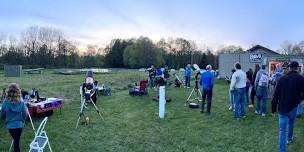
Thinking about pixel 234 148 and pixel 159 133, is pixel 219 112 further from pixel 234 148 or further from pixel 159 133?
pixel 234 148

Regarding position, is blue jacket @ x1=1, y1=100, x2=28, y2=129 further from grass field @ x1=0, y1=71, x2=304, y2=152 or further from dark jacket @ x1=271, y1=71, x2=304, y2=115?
dark jacket @ x1=271, y1=71, x2=304, y2=115

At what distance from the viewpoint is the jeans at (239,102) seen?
11.9 metres

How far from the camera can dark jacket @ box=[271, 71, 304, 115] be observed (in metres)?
7.31

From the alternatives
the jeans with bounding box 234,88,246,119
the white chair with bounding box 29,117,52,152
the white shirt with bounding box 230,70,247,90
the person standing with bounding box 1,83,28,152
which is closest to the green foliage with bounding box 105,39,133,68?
the jeans with bounding box 234,88,246,119

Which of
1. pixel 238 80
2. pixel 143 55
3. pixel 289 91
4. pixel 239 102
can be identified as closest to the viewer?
pixel 289 91

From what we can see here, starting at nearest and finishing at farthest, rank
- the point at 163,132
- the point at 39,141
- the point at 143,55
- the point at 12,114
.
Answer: the point at 12,114
the point at 39,141
the point at 163,132
the point at 143,55

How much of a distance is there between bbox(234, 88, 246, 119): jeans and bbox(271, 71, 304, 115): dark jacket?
4445mm

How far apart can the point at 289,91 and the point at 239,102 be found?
4860mm

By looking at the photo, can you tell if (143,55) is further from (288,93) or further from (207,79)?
(288,93)

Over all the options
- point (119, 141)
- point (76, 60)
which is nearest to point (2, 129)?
point (119, 141)

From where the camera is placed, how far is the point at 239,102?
39.8 ft

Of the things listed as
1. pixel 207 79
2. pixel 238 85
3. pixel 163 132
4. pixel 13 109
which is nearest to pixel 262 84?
pixel 238 85

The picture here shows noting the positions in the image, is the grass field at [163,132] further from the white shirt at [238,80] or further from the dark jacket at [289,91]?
the dark jacket at [289,91]

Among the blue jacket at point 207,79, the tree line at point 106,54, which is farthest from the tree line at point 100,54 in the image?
the blue jacket at point 207,79
